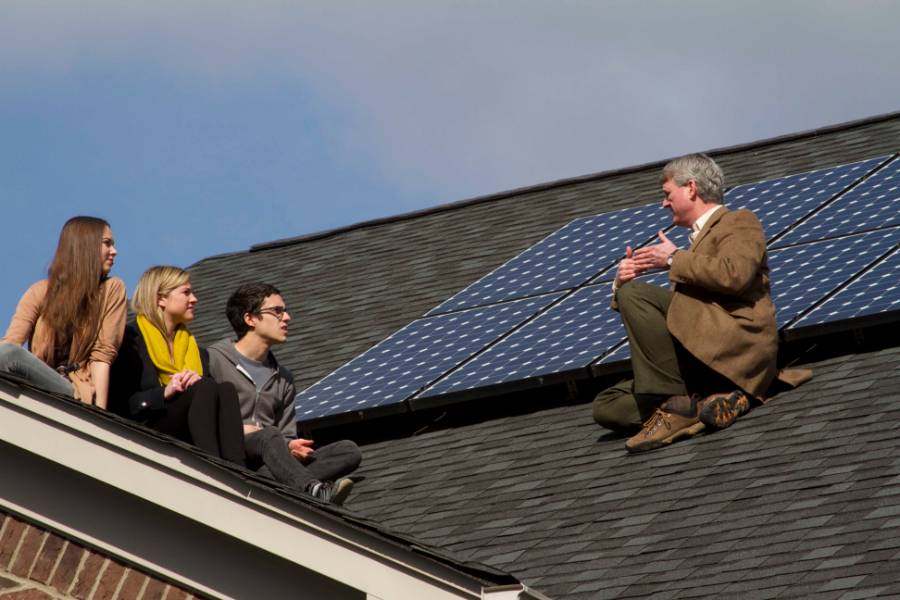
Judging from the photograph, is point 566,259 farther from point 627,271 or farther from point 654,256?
point 654,256

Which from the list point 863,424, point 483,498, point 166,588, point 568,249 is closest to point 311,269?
point 568,249

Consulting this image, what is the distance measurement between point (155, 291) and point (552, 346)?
295cm

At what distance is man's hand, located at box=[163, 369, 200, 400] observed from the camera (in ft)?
32.2

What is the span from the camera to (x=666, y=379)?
10.4m

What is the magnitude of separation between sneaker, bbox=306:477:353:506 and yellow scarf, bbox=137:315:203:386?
3.08 ft

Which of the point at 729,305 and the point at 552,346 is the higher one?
the point at 552,346

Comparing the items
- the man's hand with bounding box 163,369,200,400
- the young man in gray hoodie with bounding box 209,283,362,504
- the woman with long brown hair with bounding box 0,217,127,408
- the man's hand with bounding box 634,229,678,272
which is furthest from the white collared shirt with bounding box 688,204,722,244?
the woman with long brown hair with bounding box 0,217,127,408

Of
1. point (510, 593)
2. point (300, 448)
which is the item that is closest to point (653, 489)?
point (300, 448)

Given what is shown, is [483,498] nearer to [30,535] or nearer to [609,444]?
[609,444]

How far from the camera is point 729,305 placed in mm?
10430

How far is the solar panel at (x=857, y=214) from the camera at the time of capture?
12.4 metres

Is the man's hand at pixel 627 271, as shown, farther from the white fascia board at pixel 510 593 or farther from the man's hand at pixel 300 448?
the white fascia board at pixel 510 593

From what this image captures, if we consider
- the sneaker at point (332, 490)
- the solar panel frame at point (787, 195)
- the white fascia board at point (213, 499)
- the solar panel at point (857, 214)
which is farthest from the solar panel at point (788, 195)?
the white fascia board at point (213, 499)

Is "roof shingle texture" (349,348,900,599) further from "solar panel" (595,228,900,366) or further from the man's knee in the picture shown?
"solar panel" (595,228,900,366)
